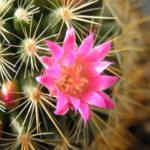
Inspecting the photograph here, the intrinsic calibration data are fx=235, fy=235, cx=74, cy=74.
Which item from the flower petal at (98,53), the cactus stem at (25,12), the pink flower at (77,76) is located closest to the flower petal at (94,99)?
the pink flower at (77,76)

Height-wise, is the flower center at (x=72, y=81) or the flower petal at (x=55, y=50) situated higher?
the flower petal at (x=55, y=50)

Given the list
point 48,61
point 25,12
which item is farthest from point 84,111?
point 25,12

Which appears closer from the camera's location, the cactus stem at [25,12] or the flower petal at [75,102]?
the flower petal at [75,102]

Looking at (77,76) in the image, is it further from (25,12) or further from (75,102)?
(25,12)

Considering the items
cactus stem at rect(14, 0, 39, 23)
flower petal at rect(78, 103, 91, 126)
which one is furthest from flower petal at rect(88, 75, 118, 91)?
cactus stem at rect(14, 0, 39, 23)

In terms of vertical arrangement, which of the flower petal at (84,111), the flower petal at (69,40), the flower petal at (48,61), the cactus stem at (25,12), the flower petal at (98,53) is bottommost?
the flower petal at (84,111)

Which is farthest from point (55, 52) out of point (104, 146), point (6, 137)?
point (104, 146)

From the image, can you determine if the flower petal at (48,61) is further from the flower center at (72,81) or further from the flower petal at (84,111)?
the flower petal at (84,111)
